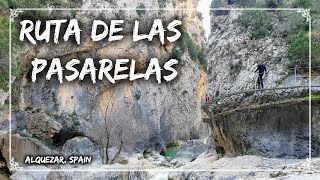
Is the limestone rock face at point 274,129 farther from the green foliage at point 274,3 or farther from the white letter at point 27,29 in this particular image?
the white letter at point 27,29

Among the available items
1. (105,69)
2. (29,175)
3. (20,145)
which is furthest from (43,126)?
(105,69)

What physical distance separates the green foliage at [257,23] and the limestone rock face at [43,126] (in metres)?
5.33

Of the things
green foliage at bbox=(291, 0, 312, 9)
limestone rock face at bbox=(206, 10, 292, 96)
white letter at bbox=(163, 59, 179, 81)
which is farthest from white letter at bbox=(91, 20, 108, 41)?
green foliage at bbox=(291, 0, 312, 9)

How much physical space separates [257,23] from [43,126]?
5803 mm

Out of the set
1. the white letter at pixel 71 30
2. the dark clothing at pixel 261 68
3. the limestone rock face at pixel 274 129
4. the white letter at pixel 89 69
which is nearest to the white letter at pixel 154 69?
the white letter at pixel 89 69

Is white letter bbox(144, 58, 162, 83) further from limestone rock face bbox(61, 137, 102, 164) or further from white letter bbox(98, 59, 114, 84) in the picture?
limestone rock face bbox(61, 137, 102, 164)

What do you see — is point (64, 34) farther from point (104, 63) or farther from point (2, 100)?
point (2, 100)

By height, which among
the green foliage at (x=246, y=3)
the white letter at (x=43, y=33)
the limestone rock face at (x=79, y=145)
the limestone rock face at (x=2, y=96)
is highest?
the green foliage at (x=246, y=3)

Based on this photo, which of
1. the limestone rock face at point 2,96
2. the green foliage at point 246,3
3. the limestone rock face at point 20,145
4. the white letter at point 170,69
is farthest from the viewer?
the limestone rock face at point 20,145

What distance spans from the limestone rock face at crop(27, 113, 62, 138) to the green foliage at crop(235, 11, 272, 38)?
5.33 m

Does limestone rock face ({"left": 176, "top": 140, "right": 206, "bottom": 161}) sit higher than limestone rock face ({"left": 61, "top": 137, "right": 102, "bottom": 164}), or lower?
lower

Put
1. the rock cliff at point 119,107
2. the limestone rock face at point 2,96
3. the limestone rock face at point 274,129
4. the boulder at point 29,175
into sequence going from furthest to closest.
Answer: the rock cliff at point 119,107 → the limestone rock face at point 2,96 → the boulder at point 29,175 → the limestone rock face at point 274,129

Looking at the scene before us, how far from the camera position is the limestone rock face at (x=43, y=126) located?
11.4m

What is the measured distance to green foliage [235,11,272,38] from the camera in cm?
832
